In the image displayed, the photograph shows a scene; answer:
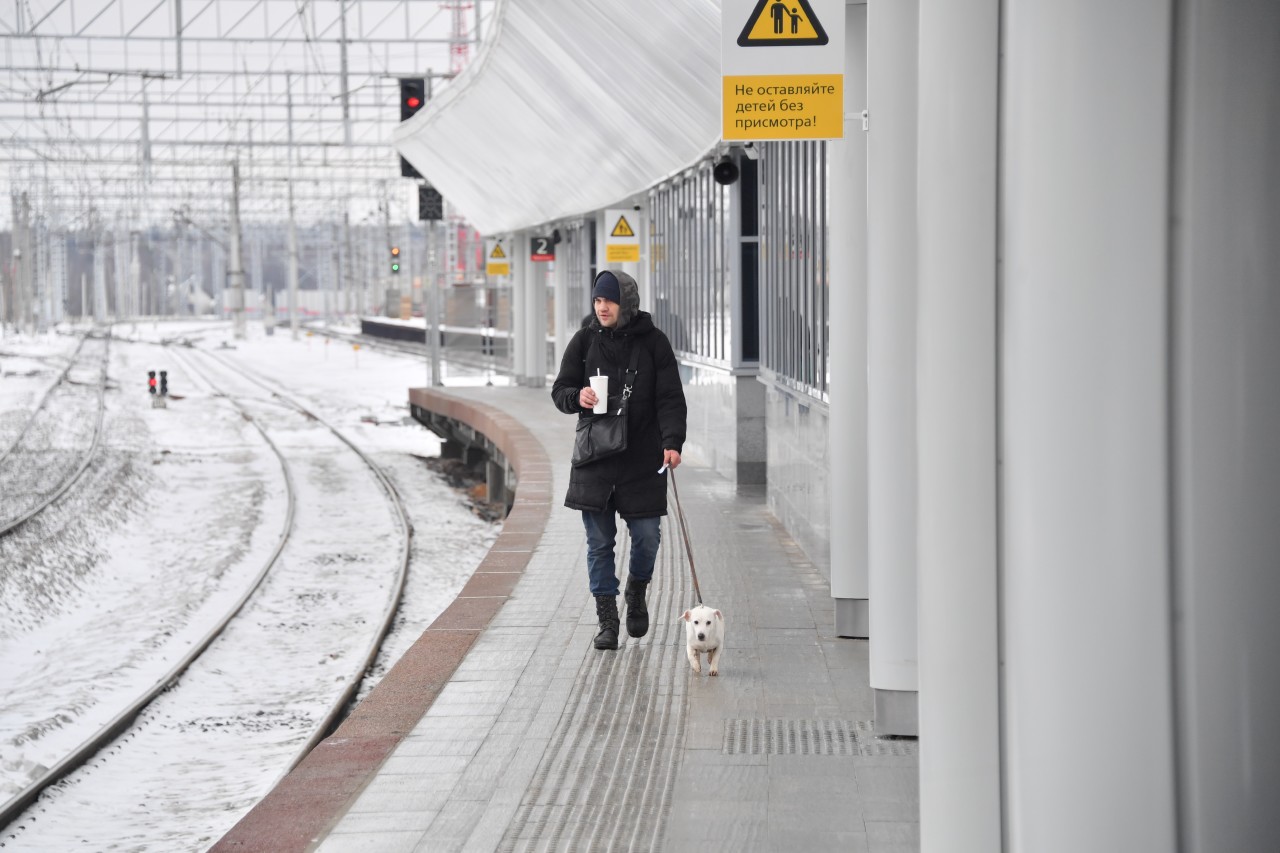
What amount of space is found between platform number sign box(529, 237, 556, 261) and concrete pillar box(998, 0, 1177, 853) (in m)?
23.9

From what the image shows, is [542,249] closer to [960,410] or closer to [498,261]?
[498,261]

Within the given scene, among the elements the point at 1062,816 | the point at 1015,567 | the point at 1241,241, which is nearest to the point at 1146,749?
the point at 1062,816

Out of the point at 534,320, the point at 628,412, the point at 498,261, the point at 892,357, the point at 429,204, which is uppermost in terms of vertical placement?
the point at 429,204

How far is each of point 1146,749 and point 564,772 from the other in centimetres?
250

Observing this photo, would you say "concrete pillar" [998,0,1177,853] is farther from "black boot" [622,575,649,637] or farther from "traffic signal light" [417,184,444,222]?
"traffic signal light" [417,184,444,222]

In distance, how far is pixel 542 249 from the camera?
88.2ft

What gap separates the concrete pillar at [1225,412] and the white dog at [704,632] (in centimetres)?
342

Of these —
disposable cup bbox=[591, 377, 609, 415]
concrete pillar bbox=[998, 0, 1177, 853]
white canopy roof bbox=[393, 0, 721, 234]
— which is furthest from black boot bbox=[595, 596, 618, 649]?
white canopy roof bbox=[393, 0, 721, 234]

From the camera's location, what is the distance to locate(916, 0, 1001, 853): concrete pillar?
3.21 m

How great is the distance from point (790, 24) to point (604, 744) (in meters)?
2.83

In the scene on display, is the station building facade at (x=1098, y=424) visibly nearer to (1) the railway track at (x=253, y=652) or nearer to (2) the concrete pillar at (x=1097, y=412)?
(2) the concrete pillar at (x=1097, y=412)

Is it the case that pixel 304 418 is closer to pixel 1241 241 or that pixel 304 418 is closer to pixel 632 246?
pixel 632 246

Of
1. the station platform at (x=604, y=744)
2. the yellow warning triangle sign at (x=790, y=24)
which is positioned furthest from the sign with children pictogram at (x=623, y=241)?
the yellow warning triangle sign at (x=790, y=24)

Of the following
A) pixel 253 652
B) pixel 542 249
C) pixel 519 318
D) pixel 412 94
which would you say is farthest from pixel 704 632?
pixel 519 318
